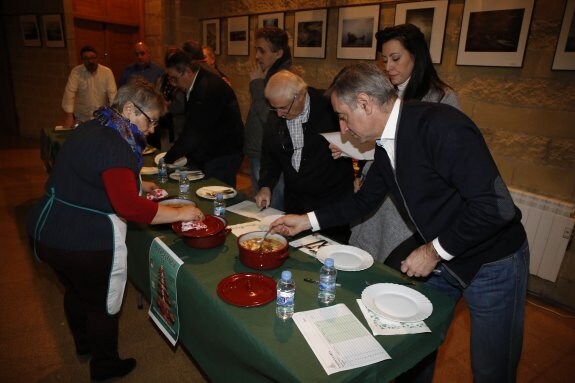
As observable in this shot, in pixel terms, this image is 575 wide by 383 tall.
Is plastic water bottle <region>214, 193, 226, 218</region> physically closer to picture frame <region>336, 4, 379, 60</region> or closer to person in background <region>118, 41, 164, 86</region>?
picture frame <region>336, 4, 379, 60</region>

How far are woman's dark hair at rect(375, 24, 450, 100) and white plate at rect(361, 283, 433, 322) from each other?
102 centimetres

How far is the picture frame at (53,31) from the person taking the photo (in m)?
6.54

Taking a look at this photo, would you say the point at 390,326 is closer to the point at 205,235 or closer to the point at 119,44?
the point at 205,235

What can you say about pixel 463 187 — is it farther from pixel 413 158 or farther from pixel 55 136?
pixel 55 136

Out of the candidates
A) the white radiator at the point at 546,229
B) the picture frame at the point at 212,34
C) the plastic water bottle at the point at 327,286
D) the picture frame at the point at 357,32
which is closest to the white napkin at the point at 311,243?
the plastic water bottle at the point at 327,286

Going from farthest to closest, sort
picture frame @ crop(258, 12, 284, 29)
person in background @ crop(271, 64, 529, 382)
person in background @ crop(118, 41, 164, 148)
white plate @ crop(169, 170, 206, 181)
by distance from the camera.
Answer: person in background @ crop(118, 41, 164, 148) < picture frame @ crop(258, 12, 284, 29) < white plate @ crop(169, 170, 206, 181) < person in background @ crop(271, 64, 529, 382)

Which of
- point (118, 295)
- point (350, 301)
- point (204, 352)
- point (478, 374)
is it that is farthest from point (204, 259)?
point (478, 374)

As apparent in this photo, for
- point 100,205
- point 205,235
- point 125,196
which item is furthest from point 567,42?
point 100,205

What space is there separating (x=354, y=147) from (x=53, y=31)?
22.4 ft

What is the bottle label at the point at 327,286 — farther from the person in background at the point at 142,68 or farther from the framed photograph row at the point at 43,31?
the framed photograph row at the point at 43,31

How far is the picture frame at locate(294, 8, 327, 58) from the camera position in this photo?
4312 millimetres

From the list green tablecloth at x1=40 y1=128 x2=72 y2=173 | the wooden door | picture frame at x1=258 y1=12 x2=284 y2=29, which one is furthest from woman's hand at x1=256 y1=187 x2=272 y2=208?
the wooden door

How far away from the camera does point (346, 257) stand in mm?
1699

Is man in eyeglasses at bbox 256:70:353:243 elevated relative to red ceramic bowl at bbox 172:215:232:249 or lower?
elevated
